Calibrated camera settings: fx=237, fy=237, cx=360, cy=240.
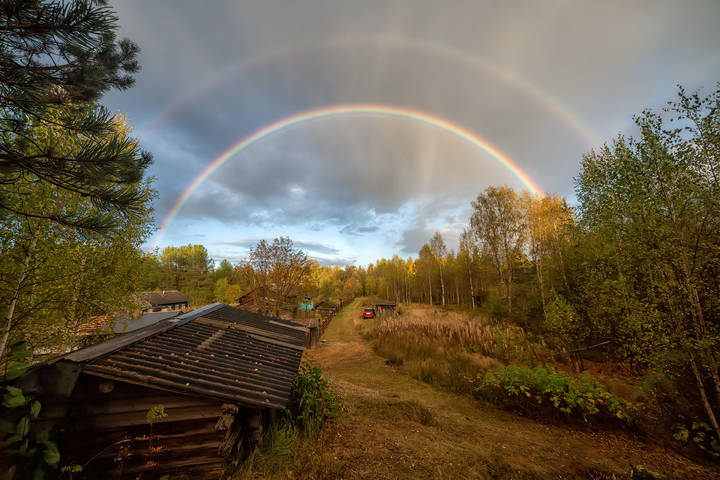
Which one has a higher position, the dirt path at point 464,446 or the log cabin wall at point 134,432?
the log cabin wall at point 134,432

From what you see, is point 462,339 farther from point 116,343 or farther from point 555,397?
point 116,343

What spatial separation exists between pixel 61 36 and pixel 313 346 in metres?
17.4

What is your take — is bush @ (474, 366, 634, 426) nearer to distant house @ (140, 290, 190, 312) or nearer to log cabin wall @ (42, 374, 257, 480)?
log cabin wall @ (42, 374, 257, 480)

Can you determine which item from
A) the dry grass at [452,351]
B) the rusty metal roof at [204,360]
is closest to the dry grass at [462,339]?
the dry grass at [452,351]

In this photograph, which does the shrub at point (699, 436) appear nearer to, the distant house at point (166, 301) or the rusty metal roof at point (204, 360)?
the rusty metal roof at point (204, 360)

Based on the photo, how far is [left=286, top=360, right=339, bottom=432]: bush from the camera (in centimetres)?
521

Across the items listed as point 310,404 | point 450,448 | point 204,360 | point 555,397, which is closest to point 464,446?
point 450,448

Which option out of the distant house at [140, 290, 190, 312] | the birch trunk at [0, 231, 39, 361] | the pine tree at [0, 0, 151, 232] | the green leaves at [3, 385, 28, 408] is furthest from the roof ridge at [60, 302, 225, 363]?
the distant house at [140, 290, 190, 312]

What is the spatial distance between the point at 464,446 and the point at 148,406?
21.0 feet

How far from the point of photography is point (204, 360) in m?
4.07

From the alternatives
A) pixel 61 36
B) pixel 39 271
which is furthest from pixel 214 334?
pixel 39 271

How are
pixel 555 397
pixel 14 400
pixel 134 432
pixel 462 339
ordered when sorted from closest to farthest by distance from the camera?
pixel 14 400
pixel 134 432
pixel 555 397
pixel 462 339

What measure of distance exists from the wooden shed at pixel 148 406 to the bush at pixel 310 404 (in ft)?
4.09

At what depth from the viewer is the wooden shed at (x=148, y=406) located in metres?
2.86
